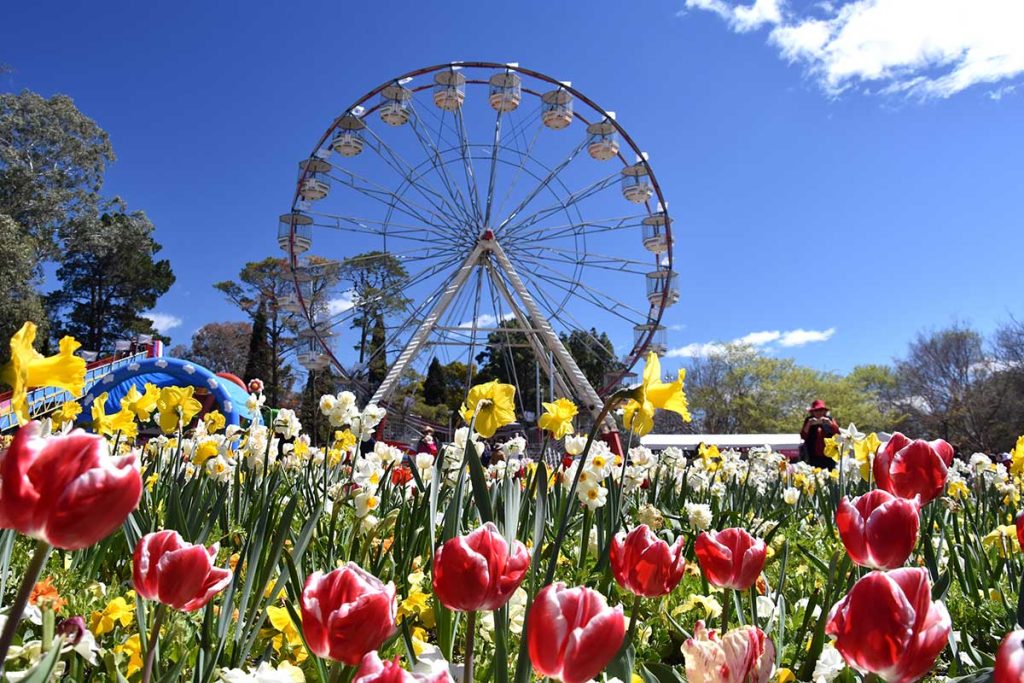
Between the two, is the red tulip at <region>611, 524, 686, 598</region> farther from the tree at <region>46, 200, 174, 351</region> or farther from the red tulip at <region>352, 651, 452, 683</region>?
the tree at <region>46, 200, 174, 351</region>

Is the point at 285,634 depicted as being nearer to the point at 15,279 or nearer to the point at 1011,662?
the point at 1011,662

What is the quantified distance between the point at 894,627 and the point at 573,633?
0.21 meters

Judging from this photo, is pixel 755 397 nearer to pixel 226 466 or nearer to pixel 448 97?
pixel 448 97

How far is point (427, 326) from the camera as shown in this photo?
1350cm

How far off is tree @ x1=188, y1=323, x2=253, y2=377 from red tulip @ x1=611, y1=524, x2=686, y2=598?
98.3ft

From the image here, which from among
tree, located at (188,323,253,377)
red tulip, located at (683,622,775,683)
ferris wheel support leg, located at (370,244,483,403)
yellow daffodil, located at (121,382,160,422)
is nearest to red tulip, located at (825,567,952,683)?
red tulip, located at (683,622,775,683)

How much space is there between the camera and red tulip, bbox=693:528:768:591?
0.86 metres

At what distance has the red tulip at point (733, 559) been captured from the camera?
861 mm

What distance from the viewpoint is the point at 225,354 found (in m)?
29.2

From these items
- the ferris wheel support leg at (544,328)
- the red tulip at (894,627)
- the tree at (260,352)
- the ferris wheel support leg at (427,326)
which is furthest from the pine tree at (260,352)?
the red tulip at (894,627)

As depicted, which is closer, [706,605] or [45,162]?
[706,605]

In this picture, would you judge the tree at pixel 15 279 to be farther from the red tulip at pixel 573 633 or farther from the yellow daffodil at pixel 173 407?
the red tulip at pixel 573 633

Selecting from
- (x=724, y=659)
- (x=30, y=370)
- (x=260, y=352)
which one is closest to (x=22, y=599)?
(x=30, y=370)

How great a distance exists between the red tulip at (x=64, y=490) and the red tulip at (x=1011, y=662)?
0.50 meters
